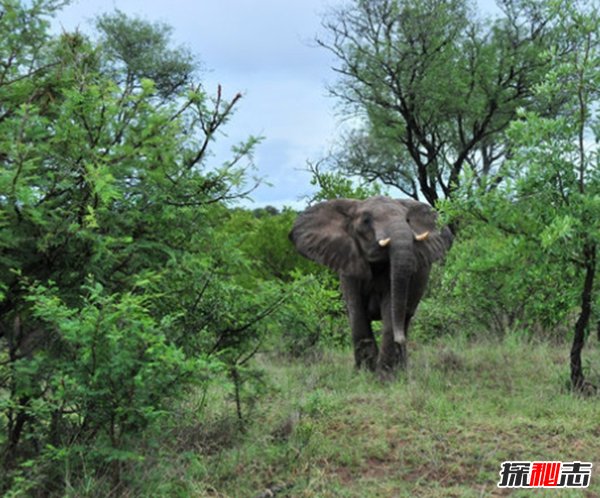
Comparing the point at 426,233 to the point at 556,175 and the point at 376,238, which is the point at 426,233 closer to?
the point at 376,238

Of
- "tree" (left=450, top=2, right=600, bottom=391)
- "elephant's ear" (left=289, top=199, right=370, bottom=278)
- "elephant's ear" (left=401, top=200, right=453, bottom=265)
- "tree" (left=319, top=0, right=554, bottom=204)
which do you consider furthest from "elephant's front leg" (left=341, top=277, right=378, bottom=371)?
"tree" (left=319, top=0, right=554, bottom=204)

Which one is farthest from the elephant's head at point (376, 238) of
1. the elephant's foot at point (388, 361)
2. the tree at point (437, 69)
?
the tree at point (437, 69)

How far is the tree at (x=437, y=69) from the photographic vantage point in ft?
86.9

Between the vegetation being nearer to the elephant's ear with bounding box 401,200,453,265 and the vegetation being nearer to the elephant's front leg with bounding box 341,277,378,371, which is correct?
the elephant's front leg with bounding box 341,277,378,371

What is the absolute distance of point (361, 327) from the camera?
9.61m

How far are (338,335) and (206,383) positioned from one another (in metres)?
8.22

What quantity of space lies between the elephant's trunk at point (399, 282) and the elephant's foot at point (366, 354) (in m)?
1.12

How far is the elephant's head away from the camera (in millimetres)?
8453

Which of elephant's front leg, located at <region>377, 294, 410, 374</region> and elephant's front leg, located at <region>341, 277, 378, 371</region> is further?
elephant's front leg, located at <region>341, 277, 378, 371</region>

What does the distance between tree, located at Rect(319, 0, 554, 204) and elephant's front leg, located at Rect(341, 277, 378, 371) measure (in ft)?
57.6

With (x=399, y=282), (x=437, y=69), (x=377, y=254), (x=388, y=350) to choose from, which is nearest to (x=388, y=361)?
(x=388, y=350)

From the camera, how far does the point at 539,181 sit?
7.03m

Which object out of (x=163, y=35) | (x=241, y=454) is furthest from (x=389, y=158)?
(x=241, y=454)

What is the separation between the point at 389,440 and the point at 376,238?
320cm
